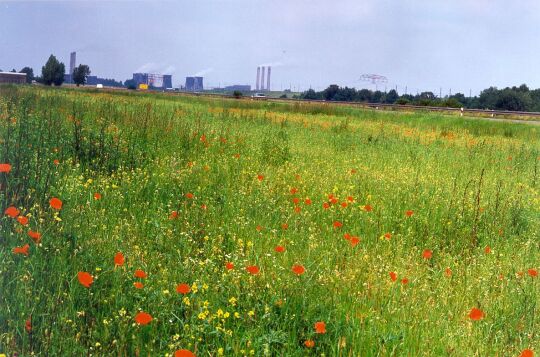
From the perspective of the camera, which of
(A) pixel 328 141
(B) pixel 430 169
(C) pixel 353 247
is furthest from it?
(A) pixel 328 141

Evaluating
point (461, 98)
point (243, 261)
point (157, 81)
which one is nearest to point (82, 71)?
point (243, 261)

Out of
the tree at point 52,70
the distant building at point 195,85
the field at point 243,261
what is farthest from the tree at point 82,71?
the distant building at point 195,85

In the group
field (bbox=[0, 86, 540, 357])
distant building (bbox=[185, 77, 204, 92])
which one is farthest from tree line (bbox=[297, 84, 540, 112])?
field (bbox=[0, 86, 540, 357])

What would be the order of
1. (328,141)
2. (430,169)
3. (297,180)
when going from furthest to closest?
(328,141)
(430,169)
(297,180)

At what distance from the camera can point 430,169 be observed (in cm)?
864

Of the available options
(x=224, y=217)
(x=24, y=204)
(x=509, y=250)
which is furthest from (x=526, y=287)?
(x=24, y=204)

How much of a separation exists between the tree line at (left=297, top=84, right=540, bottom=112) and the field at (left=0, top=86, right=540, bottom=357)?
49.2 metres

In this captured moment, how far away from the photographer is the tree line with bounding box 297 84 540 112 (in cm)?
5857

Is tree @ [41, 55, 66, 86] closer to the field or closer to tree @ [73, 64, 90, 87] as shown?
tree @ [73, 64, 90, 87]

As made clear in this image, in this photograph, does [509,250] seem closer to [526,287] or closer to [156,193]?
[526,287]

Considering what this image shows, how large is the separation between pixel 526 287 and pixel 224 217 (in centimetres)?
255

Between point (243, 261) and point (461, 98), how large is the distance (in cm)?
7913

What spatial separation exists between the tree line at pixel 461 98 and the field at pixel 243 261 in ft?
161

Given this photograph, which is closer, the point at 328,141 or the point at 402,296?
the point at 402,296
